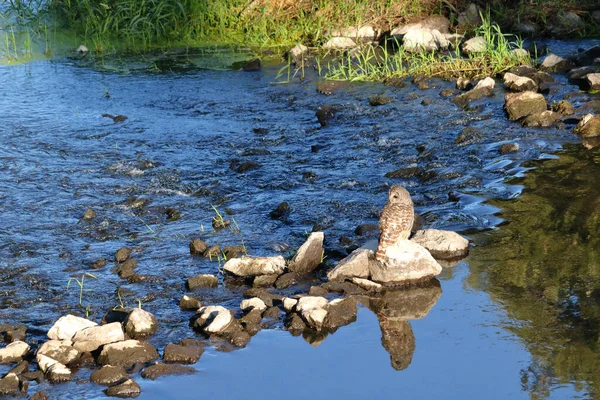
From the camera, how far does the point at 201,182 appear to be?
723cm

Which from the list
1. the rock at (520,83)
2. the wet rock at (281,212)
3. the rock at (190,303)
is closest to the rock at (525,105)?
the rock at (520,83)

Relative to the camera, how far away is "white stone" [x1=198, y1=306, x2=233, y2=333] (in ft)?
15.3

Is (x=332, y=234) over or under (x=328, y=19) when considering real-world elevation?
under

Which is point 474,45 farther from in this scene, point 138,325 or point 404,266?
point 138,325

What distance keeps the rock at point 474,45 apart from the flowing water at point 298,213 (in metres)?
0.92

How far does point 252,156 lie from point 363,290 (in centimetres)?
288

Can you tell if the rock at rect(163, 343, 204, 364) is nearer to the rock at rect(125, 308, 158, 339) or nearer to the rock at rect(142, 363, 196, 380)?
the rock at rect(142, 363, 196, 380)

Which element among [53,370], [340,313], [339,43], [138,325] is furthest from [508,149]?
[53,370]

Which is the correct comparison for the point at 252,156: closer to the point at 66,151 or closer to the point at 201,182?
the point at 201,182

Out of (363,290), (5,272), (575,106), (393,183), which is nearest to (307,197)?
(393,183)

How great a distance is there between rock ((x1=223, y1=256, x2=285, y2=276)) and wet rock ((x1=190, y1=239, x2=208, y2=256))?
0.43 m

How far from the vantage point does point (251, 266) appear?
17.7 ft

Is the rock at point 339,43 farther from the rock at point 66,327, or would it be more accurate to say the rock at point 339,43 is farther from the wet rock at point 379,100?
the rock at point 66,327

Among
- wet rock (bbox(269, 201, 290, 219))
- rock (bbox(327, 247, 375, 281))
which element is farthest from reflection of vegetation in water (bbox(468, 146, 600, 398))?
wet rock (bbox(269, 201, 290, 219))
